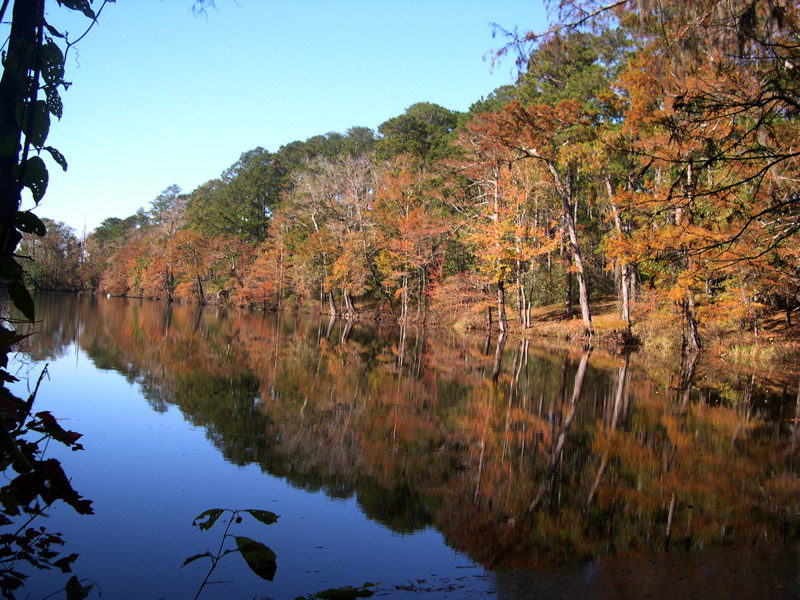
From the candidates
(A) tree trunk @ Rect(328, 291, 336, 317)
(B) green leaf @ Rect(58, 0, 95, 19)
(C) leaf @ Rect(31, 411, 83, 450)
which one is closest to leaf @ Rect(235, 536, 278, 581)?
(C) leaf @ Rect(31, 411, 83, 450)

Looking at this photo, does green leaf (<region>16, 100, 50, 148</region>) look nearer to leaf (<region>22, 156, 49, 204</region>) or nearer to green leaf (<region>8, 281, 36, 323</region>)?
leaf (<region>22, 156, 49, 204</region>)

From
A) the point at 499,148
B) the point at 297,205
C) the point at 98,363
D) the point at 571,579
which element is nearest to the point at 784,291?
the point at 499,148

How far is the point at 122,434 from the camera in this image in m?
7.95

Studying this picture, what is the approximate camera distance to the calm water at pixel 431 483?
13.6ft

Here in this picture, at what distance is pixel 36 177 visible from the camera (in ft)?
6.36

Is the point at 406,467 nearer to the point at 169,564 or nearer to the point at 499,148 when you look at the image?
the point at 169,564

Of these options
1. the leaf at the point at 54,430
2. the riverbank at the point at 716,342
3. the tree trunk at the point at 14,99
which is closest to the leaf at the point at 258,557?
the leaf at the point at 54,430

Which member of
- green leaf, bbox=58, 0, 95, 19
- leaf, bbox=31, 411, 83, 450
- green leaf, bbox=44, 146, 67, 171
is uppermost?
green leaf, bbox=58, 0, 95, 19

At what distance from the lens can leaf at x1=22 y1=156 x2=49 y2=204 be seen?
6.29ft

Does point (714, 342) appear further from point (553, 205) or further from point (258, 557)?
point (258, 557)

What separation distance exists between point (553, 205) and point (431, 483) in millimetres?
27751

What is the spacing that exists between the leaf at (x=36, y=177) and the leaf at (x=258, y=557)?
128cm

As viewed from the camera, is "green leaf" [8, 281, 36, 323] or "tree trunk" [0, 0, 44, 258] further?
"tree trunk" [0, 0, 44, 258]

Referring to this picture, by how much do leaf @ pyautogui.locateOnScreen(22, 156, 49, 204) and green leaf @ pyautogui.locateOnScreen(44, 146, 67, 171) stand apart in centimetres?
7
